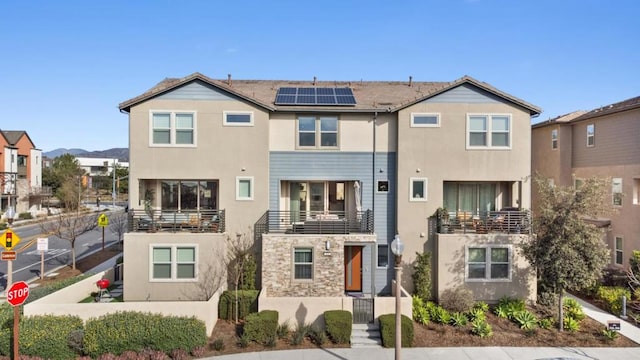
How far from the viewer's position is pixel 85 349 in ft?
37.4

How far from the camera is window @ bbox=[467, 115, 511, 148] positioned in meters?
16.3

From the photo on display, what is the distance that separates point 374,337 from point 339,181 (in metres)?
6.88

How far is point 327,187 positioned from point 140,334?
942 centimetres

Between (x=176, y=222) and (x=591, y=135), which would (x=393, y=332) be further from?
(x=591, y=135)

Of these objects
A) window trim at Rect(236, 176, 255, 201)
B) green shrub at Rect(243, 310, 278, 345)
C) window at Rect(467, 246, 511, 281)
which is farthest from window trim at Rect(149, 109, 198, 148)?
window at Rect(467, 246, 511, 281)

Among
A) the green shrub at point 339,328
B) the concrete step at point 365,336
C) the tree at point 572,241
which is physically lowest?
the concrete step at point 365,336

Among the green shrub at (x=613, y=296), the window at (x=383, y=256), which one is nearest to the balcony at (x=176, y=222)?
the window at (x=383, y=256)

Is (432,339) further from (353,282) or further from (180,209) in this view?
(180,209)

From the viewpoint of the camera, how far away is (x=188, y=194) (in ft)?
56.1

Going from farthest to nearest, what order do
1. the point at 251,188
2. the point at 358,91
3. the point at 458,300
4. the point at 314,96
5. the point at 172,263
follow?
the point at 358,91
the point at 314,96
the point at 251,188
the point at 172,263
the point at 458,300

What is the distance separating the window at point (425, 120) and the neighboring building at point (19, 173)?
46365mm

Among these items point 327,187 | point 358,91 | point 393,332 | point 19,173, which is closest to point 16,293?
point 393,332

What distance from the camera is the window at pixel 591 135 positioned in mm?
20281

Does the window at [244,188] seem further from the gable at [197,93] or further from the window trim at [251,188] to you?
the gable at [197,93]
